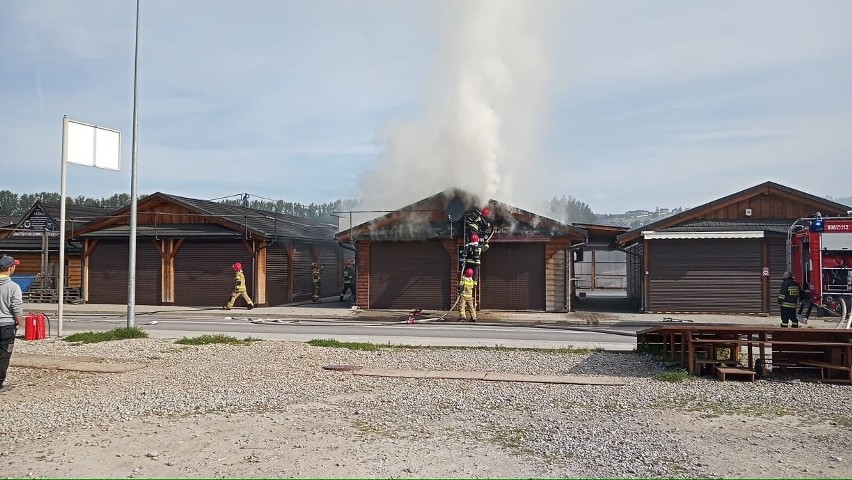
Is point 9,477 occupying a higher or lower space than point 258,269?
lower

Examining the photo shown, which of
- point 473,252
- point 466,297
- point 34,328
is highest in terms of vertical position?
point 473,252

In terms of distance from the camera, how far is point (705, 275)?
2445 centimetres

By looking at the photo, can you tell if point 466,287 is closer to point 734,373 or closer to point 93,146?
point 93,146

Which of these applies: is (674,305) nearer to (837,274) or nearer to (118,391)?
(837,274)

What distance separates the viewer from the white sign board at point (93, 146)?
1551 centimetres

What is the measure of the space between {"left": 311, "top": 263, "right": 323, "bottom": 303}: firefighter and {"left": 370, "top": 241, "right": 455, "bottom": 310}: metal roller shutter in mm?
5277

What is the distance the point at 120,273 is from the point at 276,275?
21.7 feet

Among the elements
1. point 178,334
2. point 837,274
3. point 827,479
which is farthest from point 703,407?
point 178,334

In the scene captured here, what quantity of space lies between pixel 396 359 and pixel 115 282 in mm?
20659

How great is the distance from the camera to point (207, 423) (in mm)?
7789

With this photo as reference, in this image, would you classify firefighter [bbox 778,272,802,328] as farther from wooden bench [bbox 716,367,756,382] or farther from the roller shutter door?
the roller shutter door

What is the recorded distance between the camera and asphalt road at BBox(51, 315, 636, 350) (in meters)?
16.0

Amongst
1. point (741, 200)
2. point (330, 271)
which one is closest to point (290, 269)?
point (330, 271)

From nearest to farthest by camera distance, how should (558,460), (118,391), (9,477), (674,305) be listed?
(9,477)
(558,460)
(118,391)
(674,305)
